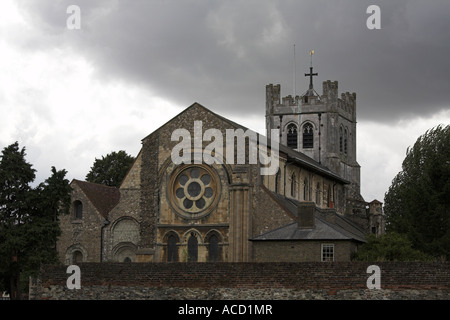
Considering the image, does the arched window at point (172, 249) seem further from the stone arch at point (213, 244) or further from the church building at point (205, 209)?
the stone arch at point (213, 244)

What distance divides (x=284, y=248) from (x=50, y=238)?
13325 mm

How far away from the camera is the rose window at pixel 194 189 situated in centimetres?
5512

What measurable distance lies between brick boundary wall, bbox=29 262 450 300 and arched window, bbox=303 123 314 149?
150 ft

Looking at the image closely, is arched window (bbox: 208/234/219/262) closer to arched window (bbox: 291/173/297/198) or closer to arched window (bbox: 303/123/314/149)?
arched window (bbox: 291/173/297/198)

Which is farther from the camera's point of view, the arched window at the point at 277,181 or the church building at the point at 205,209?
the arched window at the point at 277,181

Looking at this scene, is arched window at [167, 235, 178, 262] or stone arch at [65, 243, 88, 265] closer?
arched window at [167, 235, 178, 262]

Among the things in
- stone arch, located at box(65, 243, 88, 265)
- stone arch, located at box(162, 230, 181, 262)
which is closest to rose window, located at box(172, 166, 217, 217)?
stone arch, located at box(162, 230, 181, 262)

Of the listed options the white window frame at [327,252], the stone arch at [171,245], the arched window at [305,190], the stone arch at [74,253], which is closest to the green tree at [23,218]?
the stone arch at [171,245]

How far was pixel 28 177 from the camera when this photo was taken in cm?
4738

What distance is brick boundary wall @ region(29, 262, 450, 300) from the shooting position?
3462cm

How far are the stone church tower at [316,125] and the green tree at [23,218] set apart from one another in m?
37.9

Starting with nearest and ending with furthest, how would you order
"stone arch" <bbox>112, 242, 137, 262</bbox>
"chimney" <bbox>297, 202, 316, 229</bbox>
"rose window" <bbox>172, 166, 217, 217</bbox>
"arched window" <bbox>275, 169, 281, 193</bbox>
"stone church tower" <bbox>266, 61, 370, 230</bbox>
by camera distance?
"chimney" <bbox>297, 202, 316, 229</bbox>
"rose window" <bbox>172, 166, 217, 217</bbox>
"arched window" <bbox>275, 169, 281, 193</bbox>
"stone arch" <bbox>112, 242, 137, 262</bbox>
"stone church tower" <bbox>266, 61, 370, 230</bbox>

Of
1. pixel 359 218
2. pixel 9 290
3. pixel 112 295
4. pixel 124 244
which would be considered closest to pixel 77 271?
pixel 112 295

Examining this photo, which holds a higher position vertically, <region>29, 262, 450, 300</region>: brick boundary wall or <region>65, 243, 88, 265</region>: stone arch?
<region>65, 243, 88, 265</region>: stone arch
